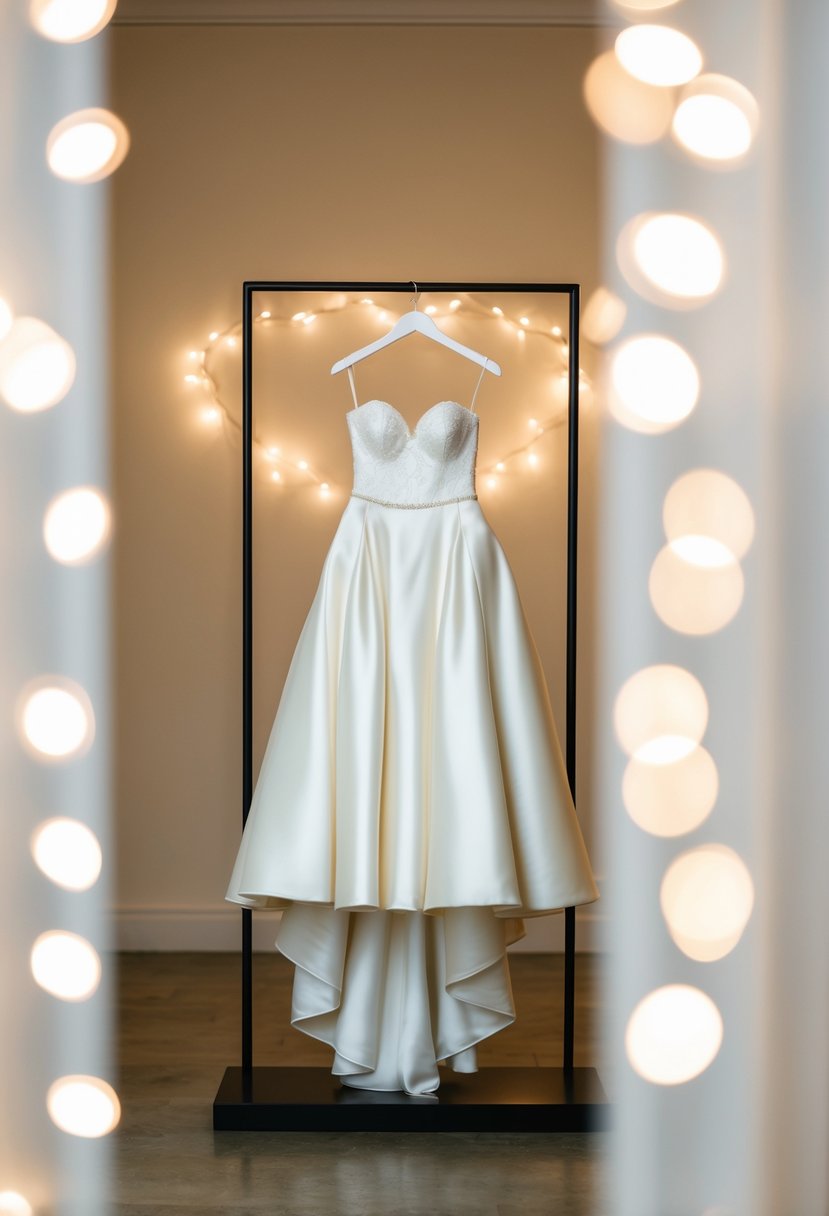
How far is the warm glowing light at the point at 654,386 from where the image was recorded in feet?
2.54

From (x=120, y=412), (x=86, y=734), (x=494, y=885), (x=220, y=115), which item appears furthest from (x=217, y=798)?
(x=86, y=734)

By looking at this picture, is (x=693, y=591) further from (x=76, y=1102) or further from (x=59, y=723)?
(x=76, y=1102)

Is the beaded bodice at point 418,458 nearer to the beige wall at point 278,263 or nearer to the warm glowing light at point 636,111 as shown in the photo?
the beige wall at point 278,263

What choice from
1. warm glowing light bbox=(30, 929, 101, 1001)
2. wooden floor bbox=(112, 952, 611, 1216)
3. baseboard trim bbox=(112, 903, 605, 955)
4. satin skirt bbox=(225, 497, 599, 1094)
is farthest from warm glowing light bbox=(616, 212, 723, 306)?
baseboard trim bbox=(112, 903, 605, 955)

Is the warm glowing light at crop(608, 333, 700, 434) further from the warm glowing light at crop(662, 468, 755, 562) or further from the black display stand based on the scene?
the black display stand

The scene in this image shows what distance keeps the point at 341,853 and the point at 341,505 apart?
1.70 meters

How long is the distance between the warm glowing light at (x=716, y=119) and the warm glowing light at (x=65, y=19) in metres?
0.41

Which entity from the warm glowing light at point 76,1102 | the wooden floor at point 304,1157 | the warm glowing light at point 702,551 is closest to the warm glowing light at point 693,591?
the warm glowing light at point 702,551

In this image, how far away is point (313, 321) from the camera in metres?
3.55

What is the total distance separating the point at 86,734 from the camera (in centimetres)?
81

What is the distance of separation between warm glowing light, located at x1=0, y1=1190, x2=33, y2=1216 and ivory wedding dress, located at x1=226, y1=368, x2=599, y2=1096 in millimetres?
1168

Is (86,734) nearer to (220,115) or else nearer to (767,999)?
(767,999)

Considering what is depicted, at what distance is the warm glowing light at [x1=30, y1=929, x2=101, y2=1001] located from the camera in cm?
82

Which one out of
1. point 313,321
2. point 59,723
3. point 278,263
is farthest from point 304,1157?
point 278,263
